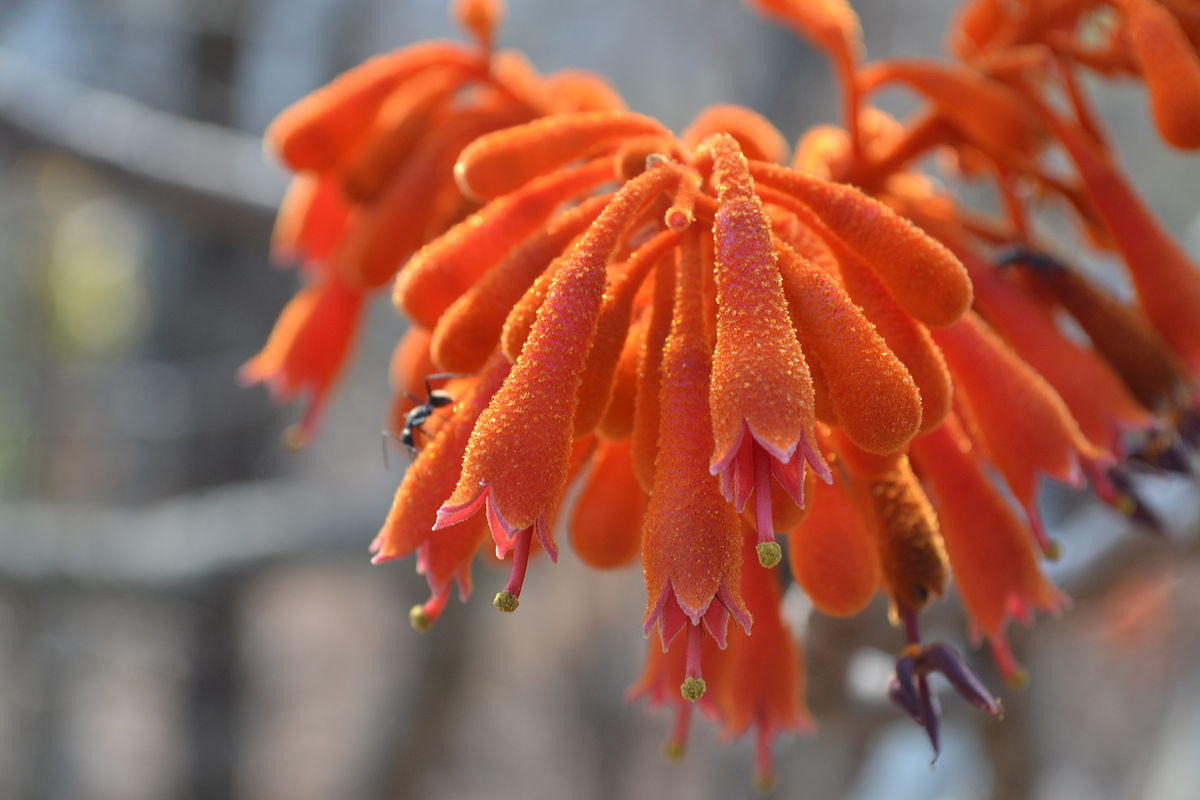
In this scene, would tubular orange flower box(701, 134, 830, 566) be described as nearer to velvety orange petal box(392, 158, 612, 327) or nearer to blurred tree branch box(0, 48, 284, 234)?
velvety orange petal box(392, 158, 612, 327)

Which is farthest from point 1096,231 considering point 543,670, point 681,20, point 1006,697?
point 543,670

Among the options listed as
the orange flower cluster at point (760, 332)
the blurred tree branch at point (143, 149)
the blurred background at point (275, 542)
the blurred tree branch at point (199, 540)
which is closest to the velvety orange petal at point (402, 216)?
the orange flower cluster at point (760, 332)

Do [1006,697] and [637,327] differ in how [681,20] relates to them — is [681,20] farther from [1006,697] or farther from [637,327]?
[637,327]

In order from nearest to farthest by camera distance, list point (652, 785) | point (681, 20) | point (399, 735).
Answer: point (399, 735) → point (681, 20) → point (652, 785)

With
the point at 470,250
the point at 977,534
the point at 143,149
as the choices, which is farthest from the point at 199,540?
the point at 977,534

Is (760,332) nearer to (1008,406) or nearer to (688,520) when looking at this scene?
(688,520)

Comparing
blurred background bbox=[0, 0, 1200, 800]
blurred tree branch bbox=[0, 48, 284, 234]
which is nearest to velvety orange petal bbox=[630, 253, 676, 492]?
blurred background bbox=[0, 0, 1200, 800]

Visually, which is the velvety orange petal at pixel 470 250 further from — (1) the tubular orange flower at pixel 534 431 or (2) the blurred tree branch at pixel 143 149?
(2) the blurred tree branch at pixel 143 149

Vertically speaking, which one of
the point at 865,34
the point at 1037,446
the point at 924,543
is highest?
the point at 865,34
